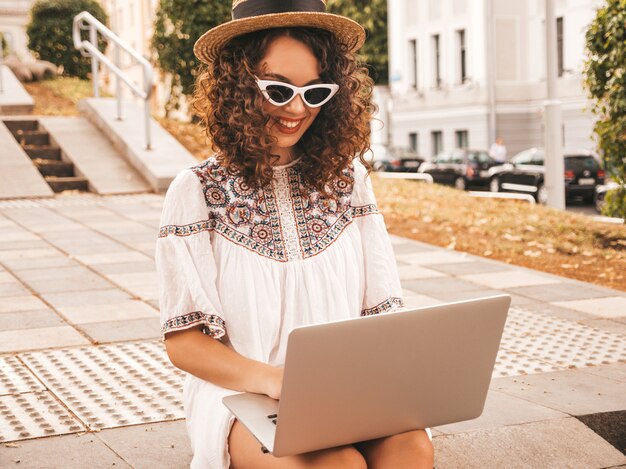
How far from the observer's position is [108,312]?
6074 millimetres

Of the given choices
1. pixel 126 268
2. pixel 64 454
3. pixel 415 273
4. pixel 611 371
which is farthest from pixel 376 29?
pixel 64 454

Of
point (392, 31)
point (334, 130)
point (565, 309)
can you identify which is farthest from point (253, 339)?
point (392, 31)

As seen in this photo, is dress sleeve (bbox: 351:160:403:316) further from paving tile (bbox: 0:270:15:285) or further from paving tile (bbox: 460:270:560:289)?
paving tile (bbox: 0:270:15:285)

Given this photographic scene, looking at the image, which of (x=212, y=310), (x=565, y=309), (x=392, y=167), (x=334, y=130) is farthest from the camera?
(x=392, y=167)

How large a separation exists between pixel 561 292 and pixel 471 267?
119cm

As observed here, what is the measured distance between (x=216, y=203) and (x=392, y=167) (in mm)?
30543

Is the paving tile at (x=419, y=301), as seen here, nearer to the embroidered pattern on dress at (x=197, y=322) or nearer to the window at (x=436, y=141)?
the embroidered pattern on dress at (x=197, y=322)

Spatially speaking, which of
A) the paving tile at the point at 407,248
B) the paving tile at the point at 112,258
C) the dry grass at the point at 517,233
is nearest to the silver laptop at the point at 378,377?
the dry grass at the point at 517,233

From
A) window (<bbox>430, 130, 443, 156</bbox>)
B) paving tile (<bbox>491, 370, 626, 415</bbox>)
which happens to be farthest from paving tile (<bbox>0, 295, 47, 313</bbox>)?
window (<bbox>430, 130, 443, 156</bbox>)

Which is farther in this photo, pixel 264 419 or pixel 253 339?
pixel 253 339

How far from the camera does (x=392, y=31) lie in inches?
1775

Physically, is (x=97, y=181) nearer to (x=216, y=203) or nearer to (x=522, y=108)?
(x=216, y=203)

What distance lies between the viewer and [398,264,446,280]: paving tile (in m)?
7.65

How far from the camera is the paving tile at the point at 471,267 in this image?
7.91 metres
